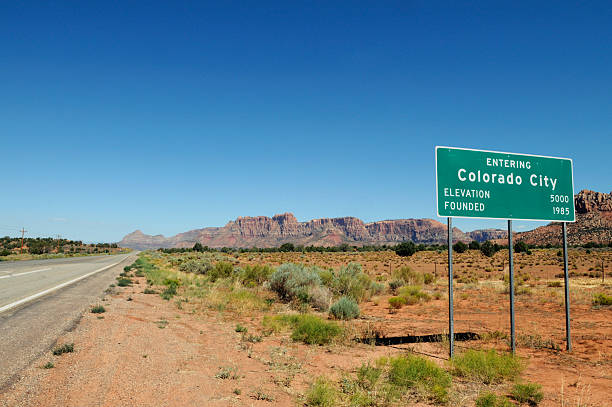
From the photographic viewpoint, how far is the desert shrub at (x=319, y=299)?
1567 centimetres

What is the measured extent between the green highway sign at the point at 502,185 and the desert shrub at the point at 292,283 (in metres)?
9.59

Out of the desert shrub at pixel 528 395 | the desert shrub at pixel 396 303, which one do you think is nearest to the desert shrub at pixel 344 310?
the desert shrub at pixel 396 303

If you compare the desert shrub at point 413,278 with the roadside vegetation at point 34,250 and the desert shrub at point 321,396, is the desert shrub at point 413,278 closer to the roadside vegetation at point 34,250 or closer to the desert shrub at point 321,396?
the desert shrub at point 321,396

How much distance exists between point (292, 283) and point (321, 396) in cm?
1250

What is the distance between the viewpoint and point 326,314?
14359mm

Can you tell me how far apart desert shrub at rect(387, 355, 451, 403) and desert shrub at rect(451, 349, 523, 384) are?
75cm

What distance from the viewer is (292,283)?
58.7 feet

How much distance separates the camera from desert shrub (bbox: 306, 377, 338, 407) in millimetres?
5398

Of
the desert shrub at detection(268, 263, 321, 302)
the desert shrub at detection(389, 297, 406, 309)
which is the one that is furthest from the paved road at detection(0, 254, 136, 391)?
the desert shrub at detection(389, 297, 406, 309)

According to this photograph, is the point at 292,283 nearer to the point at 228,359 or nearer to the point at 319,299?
the point at 319,299

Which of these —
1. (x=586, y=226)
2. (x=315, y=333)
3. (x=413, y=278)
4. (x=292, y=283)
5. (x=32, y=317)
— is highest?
(x=586, y=226)

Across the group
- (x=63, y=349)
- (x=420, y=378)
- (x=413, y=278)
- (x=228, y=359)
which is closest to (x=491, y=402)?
(x=420, y=378)

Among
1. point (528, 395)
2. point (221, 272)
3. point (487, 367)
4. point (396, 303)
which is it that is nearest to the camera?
point (528, 395)

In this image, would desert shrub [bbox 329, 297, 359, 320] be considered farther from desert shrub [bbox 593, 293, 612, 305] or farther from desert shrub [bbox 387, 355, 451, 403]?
desert shrub [bbox 593, 293, 612, 305]
